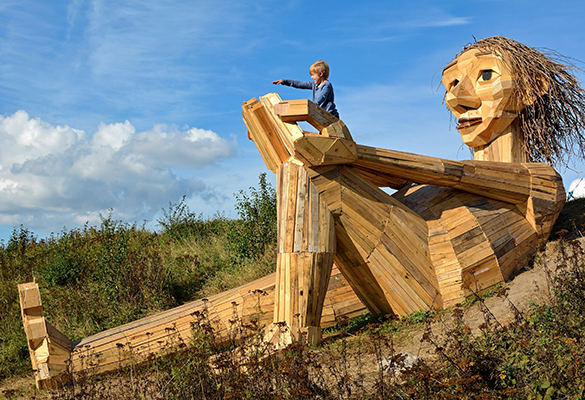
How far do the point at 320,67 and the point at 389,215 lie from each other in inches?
80.6

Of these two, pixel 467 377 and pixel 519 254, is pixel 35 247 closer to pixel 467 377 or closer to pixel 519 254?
pixel 519 254

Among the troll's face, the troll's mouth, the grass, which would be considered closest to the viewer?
the grass

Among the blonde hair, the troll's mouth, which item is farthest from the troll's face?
the blonde hair

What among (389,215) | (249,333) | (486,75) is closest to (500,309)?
(389,215)

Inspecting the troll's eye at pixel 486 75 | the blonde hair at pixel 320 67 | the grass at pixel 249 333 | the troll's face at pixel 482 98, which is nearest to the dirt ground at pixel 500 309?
the grass at pixel 249 333

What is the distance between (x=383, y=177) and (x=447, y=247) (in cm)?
133

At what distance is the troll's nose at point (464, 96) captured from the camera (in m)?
7.65

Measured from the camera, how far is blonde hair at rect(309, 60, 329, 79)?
6578mm

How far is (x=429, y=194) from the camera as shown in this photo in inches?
279

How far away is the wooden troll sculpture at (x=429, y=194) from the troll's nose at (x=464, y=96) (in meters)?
0.01

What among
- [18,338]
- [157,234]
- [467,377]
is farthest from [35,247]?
[467,377]

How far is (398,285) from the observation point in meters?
6.19

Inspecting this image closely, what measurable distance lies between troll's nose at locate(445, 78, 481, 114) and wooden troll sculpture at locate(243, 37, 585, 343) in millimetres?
15

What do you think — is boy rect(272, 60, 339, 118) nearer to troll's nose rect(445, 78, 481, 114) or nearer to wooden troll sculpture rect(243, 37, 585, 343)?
wooden troll sculpture rect(243, 37, 585, 343)
